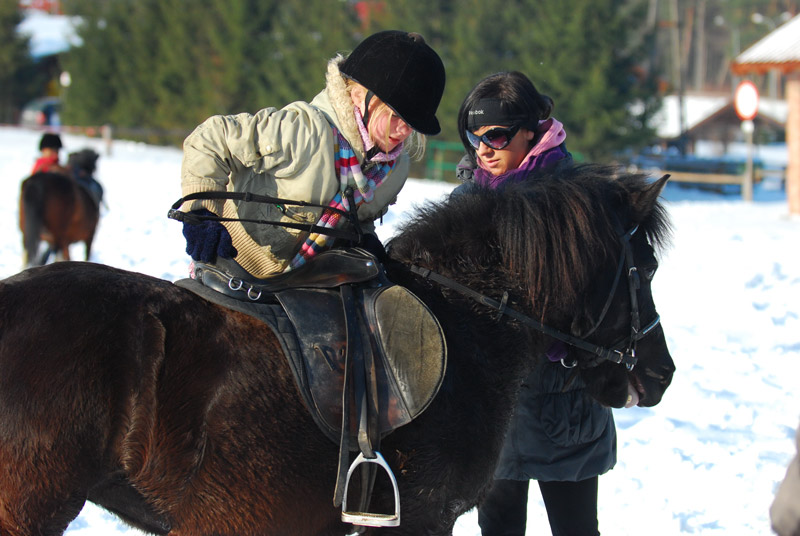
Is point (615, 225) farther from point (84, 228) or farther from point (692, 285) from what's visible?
point (84, 228)

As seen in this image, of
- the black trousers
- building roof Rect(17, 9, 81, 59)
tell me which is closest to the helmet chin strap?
the black trousers

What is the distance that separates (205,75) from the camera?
34.5 meters

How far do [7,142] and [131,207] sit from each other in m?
12.5

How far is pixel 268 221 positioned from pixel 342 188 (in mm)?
255

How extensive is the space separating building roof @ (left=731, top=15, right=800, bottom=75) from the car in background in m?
36.0

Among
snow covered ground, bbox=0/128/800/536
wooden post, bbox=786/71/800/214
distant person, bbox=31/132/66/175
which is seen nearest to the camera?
snow covered ground, bbox=0/128/800/536

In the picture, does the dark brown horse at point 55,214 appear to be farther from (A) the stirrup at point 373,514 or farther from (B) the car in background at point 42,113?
(B) the car in background at point 42,113

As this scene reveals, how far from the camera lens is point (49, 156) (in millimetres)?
10188

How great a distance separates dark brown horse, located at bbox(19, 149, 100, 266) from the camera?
8.41m

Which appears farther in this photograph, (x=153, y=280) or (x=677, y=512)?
(x=677, y=512)

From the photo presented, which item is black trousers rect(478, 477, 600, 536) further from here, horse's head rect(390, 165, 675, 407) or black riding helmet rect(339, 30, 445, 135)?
black riding helmet rect(339, 30, 445, 135)

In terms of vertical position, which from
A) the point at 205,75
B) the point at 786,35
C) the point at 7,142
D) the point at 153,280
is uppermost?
the point at 205,75

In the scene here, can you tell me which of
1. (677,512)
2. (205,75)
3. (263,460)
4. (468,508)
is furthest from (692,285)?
(205,75)

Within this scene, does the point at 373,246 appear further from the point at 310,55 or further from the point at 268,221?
the point at 310,55
